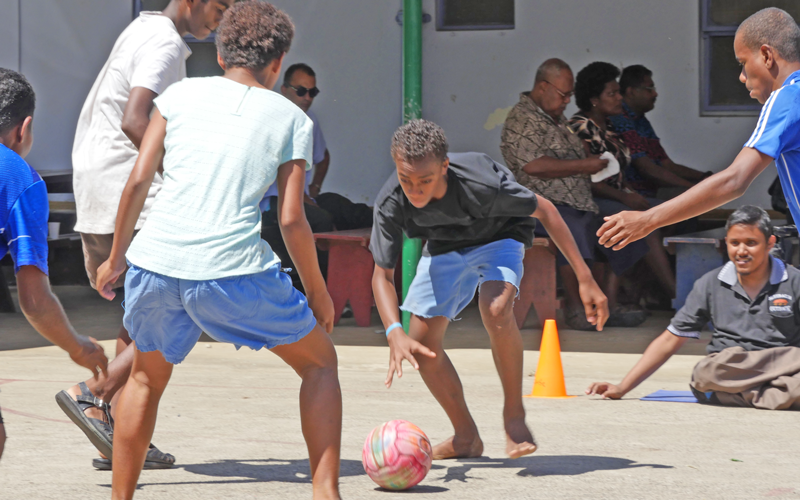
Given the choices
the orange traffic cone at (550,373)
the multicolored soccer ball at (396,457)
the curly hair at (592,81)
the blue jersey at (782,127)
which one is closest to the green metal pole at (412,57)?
the orange traffic cone at (550,373)

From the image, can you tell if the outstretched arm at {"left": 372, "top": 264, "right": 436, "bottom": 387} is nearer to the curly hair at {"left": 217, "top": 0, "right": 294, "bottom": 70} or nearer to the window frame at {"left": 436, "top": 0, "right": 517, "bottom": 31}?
the curly hair at {"left": 217, "top": 0, "right": 294, "bottom": 70}

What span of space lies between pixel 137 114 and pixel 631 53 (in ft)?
23.5

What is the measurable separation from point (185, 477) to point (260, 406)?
142cm

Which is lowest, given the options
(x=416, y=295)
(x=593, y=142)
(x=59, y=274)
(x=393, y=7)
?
(x=59, y=274)

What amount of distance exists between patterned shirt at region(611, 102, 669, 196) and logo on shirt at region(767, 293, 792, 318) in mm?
3855

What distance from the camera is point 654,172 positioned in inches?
354

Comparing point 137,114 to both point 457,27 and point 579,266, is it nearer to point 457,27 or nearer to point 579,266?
point 579,266

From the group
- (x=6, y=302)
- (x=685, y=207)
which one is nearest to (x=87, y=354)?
(x=685, y=207)

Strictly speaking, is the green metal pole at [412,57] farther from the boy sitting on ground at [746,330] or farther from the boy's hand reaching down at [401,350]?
the boy's hand reaching down at [401,350]

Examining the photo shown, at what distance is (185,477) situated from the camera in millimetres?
3930

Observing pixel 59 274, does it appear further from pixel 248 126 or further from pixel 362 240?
pixel 248 126

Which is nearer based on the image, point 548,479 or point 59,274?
point 548,479

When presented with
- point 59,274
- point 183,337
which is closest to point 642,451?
point 183,337

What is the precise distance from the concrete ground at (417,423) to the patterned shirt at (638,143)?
234 cm
